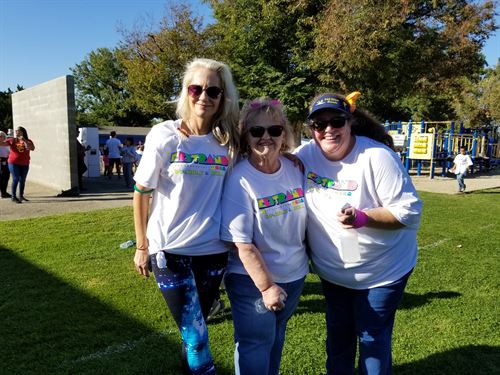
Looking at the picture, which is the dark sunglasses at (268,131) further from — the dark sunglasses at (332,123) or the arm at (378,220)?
the arm at (378,220)

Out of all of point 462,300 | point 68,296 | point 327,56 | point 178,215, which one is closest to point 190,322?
point 178,215

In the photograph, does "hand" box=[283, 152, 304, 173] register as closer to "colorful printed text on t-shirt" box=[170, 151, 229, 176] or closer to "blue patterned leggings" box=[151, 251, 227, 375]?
"colorful printed text on t-shirt" box=[170, 151, 229, 176]

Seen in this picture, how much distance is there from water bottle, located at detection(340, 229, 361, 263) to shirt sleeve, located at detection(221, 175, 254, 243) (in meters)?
0.51

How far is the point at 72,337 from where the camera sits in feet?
11.9

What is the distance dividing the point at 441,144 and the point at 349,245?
877 inches

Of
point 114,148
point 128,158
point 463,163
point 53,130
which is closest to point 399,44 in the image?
point 463,163

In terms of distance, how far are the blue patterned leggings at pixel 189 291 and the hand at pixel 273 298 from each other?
0.40m

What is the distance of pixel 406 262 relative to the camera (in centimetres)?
231

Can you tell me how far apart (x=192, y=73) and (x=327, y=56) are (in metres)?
15.5

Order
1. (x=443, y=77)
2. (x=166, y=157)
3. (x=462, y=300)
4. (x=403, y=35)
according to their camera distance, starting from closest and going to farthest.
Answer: (x=166, y=157) < (x=462, y=300) < (x=403, y=35) < (x=443, y=77)

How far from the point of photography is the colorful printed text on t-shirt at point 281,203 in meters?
2.10

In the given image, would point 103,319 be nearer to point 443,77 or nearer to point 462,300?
point 462,300

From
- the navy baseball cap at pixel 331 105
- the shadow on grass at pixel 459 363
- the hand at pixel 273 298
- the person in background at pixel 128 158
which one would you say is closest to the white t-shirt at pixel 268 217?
the hand at pixel 273 298

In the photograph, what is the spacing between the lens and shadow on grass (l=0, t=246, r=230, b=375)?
3.19m
